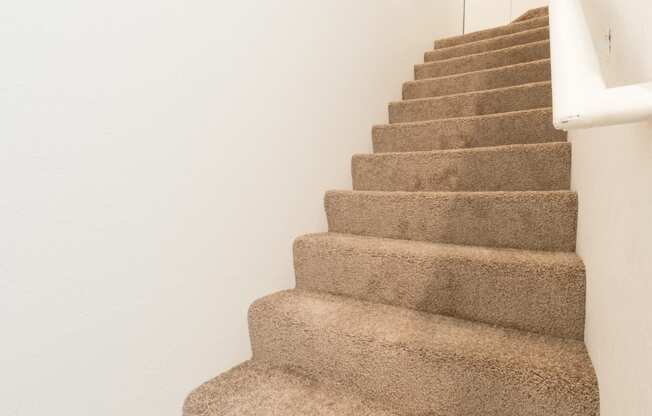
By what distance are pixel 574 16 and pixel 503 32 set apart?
2804mm

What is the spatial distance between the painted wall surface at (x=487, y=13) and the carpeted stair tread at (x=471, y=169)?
134 inches

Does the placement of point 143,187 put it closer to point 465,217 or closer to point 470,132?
point 465,217

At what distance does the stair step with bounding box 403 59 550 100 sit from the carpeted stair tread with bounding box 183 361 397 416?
1.81 m

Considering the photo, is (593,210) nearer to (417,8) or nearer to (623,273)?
(623,273)

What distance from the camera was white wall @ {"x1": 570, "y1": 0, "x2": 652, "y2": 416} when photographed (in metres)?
0.47

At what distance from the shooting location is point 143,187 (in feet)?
3.34

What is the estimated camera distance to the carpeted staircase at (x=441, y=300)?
94 cm

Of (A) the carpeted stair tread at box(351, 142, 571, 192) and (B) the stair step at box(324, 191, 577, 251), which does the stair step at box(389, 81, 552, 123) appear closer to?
(A) the carpeted stair tread at box(351, 142, 571, 192)

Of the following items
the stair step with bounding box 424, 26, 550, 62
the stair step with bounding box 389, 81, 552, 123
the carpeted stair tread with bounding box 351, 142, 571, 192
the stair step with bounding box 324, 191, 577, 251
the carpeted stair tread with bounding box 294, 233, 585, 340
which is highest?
the stair step with bounding box 424, 26, 550, 62

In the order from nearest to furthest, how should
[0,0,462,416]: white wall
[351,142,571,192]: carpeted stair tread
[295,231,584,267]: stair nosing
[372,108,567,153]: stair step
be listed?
[0,0,462,416]: white wall → [295,231,584,267]: stair nosing → [351,142,571,192]: carpeted stair tread → [372,108,567,153]: stair step

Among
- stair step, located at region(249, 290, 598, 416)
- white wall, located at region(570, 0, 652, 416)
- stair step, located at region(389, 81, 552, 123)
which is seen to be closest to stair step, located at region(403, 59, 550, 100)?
stair step, located at region(389, 81, 552, 123)

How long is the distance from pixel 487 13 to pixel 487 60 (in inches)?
96.7

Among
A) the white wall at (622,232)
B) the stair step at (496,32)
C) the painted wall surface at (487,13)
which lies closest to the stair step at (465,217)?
the white wall at (622,232)

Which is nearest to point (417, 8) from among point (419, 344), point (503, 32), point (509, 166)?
point (503, 32)
